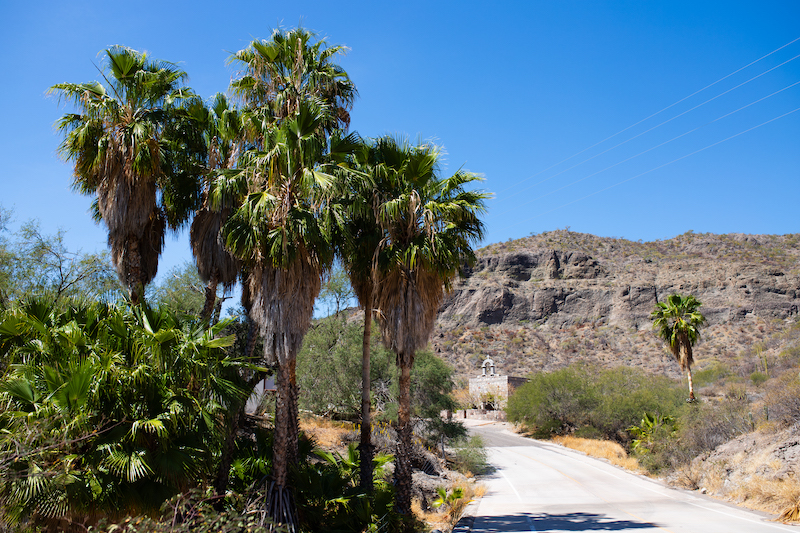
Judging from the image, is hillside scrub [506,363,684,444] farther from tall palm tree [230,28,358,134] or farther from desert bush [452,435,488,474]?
tall palm tree [230,28,358,134]

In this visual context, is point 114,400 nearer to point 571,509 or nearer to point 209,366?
point 209,366

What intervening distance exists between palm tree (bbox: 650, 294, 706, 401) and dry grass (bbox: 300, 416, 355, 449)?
74.3 feet

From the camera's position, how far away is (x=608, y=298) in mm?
93812

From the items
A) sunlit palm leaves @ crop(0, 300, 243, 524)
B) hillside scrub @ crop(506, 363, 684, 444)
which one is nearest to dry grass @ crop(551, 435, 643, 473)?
hillside scrub @ crop(506, 363, 684, 444)

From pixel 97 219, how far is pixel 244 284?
393 centimetres

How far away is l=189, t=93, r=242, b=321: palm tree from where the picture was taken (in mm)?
12352

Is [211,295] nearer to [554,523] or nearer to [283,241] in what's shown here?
[283,241]

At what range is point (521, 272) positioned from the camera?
110 metres

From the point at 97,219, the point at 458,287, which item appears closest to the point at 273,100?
the point at 97,219

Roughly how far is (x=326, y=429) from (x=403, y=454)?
40.1 ft

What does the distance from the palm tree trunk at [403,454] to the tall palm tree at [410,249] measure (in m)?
0.02

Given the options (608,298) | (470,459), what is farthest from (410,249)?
(608,298)

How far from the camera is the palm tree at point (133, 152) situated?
37.4 ft

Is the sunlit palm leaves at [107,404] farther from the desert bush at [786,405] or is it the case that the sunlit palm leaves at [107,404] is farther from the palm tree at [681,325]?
the palm tree at [681,325]
